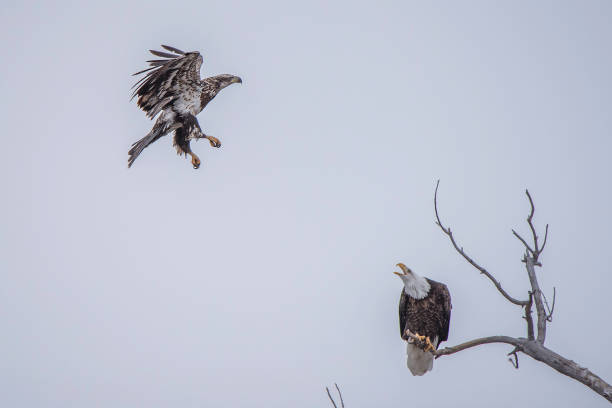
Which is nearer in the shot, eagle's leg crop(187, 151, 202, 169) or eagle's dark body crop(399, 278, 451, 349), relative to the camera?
A: eagle's dark body crop(399, 278, 451, 349)

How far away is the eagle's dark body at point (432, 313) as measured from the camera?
7.54 metres

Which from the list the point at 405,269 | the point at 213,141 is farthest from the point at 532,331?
the point at 213,141

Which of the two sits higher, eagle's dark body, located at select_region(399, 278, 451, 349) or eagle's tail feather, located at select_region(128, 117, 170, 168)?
eagle's tail feather, located at select_region(128, 117, 170, 168)

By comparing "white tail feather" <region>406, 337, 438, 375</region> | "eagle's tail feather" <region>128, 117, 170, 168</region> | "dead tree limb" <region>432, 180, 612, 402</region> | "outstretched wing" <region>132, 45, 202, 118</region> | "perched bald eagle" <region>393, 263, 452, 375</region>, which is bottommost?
"dead tree limb" <region>432, 180, 612, 402</region>

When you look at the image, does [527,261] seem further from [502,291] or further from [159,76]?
[159,76]

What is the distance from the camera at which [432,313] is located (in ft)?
24.7

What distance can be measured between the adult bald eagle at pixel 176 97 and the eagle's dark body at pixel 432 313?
10.2ft

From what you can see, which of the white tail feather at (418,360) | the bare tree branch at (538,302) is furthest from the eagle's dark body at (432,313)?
the bare tree branch at (538,302)

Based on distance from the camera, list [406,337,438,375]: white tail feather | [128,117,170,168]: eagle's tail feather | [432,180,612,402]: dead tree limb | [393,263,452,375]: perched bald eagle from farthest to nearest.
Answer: [406,337,438,375]: white tail feather → [393,263,452,375]: perched bald eagle → [128,117,170,168]: eagle's tail feather → [432,180,612,402]: dead tree limb

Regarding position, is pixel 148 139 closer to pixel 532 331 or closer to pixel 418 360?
pixel 418 360

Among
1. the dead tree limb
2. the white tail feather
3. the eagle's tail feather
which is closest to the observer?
the dead tree limb

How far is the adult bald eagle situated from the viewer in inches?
296

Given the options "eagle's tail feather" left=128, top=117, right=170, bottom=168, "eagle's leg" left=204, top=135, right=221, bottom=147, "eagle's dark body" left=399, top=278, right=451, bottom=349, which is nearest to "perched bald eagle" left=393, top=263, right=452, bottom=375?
"eagle's dark body" left=399, top=278, right=451, bottom=349

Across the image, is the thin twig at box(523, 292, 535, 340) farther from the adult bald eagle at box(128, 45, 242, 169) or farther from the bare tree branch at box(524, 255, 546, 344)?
Answer: the adult bald eagle at box(128, 45, 242, 169)
